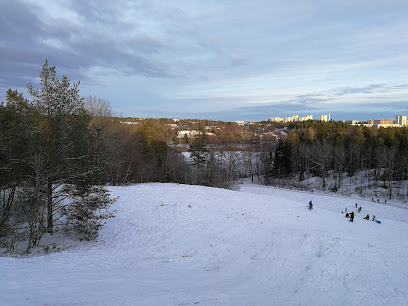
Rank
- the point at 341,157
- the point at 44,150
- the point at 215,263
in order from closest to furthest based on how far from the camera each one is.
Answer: the point at 44,150
the point at 215,263
the point at 341,157

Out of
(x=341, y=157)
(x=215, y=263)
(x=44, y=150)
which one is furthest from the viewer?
(x=341, y=157)

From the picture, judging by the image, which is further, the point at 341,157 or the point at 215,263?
the point at 341,157

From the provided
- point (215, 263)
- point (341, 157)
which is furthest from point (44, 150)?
point (341, 157)

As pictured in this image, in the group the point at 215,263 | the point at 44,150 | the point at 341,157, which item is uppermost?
the point at 44,150

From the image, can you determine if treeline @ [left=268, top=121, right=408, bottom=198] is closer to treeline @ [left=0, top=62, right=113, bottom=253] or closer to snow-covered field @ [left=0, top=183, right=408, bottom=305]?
snow-covered field @ [left=0, top=183, right=408, bottom=305]

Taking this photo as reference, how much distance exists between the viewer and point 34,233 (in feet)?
49.0

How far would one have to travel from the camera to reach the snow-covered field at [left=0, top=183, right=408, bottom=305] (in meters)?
9.85

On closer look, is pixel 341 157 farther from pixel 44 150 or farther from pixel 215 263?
pixel 44 150

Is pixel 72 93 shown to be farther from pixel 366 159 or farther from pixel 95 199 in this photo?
pixel 366 159

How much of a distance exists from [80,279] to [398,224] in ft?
94.7

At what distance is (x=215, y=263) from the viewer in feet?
49.9

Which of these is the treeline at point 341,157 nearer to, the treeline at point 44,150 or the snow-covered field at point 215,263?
the snow-covered field at point 215,263

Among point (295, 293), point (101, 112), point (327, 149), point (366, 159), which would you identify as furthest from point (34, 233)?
point (366, 159)

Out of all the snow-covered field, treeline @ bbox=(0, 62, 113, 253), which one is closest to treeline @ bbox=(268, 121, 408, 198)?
the snow-covered field
